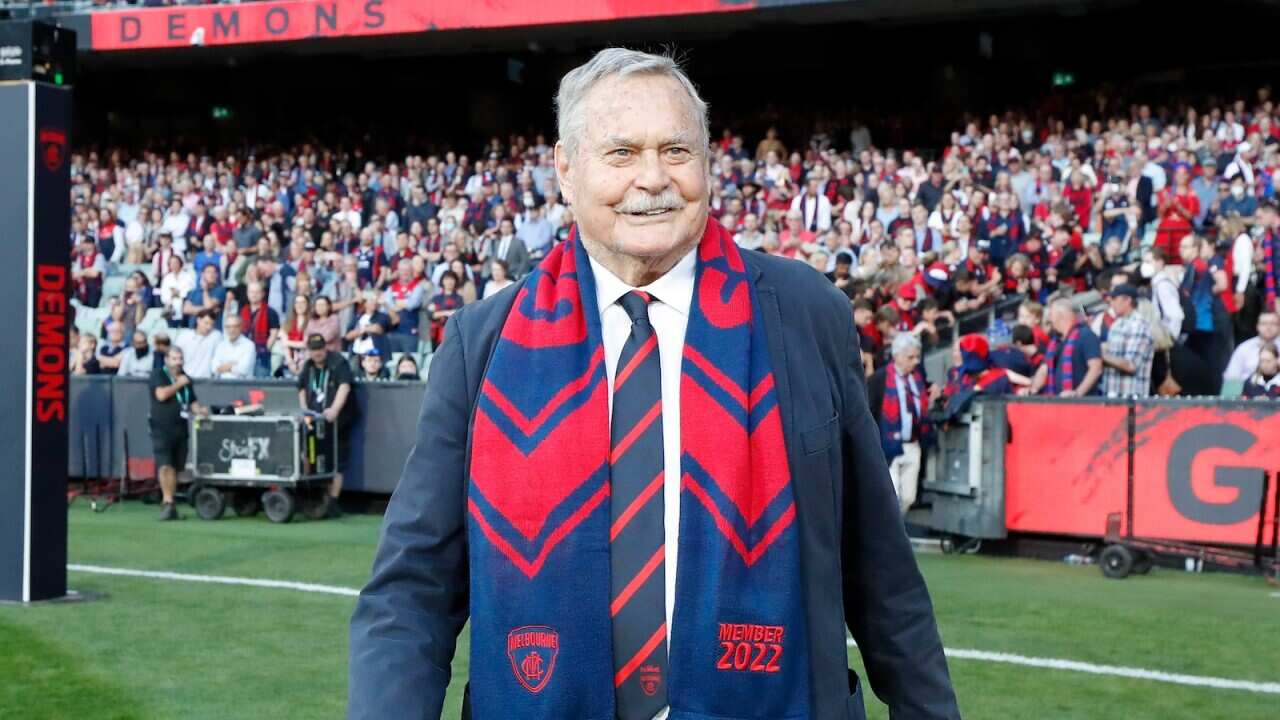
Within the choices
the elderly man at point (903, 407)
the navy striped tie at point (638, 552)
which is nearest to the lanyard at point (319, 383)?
the elderly man at point (903, 407)

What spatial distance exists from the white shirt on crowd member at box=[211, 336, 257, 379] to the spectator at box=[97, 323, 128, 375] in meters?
1.67

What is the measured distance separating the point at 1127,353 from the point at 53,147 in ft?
26.9

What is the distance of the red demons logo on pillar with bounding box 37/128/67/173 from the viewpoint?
1033 cm

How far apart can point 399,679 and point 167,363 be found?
14666 mm

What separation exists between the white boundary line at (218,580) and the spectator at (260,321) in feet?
24.5

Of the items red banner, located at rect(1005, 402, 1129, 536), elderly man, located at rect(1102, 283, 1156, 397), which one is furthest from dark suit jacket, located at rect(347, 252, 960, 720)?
elderly man, located at rect(1102, 283, 1156, 397)

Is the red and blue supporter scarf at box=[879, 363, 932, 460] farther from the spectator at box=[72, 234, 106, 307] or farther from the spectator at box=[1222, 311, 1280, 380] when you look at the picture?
the spectator at box=[72, 234, 106, 307]

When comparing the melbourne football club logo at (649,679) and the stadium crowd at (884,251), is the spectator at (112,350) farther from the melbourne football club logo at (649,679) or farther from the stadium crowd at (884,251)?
the melbourne football club logo at (649,679)

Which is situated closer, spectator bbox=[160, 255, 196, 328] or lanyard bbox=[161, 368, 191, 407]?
lanyard bbox=[161, 368, 191, 407]

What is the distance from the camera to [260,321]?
20531 mm

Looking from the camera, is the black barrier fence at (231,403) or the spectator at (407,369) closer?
the black barrier fence at (231,403)

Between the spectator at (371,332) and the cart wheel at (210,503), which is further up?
the spectator at (371,332)

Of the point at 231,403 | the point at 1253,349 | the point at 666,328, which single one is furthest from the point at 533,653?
the point at 231,403

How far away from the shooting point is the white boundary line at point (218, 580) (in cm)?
1106
